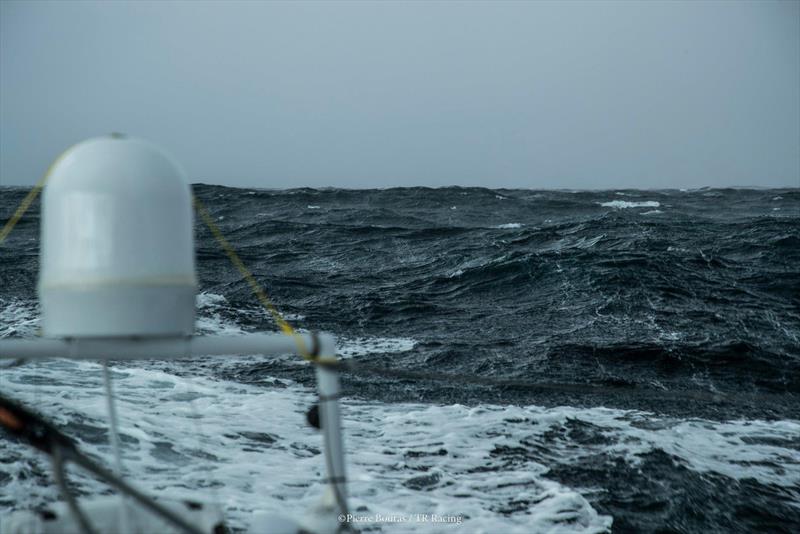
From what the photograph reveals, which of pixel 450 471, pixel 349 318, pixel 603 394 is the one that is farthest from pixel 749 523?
pixel 349 318

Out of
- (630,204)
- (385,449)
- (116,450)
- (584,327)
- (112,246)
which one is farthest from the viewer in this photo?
(630,204)

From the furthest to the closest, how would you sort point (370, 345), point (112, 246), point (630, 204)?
point (630, 204), point (370, 345), point (112, 246)

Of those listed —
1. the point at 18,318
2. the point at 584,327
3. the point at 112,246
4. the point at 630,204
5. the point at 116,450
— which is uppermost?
the point at 630,204

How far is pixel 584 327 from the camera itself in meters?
11.2

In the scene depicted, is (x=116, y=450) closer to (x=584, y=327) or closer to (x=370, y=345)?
(x=370, y=345)

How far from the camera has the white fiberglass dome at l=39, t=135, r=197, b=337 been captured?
8.04ft

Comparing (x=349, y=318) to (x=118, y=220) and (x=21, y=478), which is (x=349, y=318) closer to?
(x=21, y=478)

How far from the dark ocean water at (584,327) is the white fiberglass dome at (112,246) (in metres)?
2.25

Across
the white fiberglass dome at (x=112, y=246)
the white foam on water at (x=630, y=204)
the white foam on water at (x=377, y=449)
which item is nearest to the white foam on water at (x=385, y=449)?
the white foam on water at (x=377, y=449)

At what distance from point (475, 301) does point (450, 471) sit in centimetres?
727

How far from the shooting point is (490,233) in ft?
71.8

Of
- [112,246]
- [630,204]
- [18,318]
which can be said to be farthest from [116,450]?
[630,204]

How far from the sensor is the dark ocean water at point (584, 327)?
5.98m

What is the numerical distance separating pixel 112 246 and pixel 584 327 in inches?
371
